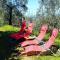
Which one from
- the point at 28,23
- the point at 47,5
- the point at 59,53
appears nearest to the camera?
the point at 59,53

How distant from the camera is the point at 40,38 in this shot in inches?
395

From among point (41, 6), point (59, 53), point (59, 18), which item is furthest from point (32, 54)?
point (59, 18)

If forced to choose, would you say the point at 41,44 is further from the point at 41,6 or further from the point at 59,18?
the point at 59,18

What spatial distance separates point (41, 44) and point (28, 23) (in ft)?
5.61

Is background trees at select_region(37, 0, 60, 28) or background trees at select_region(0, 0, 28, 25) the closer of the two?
background trees at select_region(37, 0, 60, 28)

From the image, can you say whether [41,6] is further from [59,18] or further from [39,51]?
[39,51]

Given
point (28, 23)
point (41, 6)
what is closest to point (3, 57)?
point (28, 23)

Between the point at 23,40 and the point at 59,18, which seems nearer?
the point at 23,40

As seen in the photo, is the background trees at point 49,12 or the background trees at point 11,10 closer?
the background trees at point 49,12

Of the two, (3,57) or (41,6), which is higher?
(41,6)

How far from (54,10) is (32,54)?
23.4ft

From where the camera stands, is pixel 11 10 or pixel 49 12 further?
pixel 11 10

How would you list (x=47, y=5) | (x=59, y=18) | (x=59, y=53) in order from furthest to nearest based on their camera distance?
(x=59, y=18)
(x=47, y=5)
(x=59, y=53)

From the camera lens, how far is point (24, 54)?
28.8 ft
